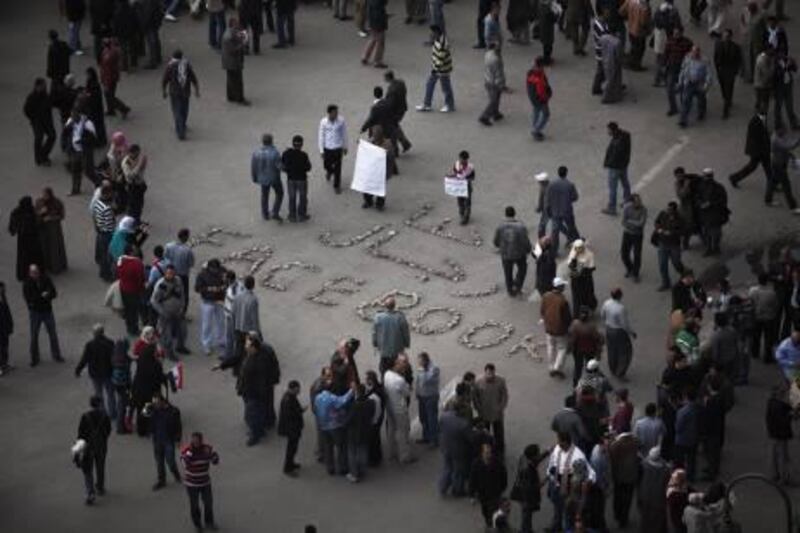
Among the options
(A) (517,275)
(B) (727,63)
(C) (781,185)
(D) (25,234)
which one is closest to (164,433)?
(D) (25,234)

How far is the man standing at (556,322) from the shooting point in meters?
A: 29.8

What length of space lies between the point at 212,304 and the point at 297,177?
4.33 m

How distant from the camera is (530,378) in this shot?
99.0ft

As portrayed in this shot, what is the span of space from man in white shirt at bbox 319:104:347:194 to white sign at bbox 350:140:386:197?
38 centimetres

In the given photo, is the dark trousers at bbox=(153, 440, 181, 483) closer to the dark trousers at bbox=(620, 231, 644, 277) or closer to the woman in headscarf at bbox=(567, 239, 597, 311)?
the woman in headscarf at bbox=(567, 239, 597, 311)

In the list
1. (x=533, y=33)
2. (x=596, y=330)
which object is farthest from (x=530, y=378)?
(x=533, y=33)

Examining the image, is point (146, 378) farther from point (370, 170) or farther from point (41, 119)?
point (41, 119)

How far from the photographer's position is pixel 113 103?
38.1 metres

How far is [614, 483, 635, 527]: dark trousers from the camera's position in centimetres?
2669

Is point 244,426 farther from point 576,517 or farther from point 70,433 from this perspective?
point 576,517

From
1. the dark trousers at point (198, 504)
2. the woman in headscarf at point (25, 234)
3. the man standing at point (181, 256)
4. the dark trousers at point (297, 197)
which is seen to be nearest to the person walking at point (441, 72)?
the dark trousers at point (297, 197)

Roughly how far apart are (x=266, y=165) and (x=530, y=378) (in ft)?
21.1

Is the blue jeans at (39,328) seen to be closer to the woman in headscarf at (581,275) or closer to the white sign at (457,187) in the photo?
the white sign at (457,187)

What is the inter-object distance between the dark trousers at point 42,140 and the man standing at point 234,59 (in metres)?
3.65
